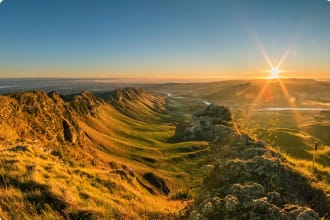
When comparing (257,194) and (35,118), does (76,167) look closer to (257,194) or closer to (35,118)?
(257,194)

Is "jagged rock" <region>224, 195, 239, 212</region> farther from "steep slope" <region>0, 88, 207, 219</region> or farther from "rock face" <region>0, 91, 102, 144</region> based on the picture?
"rock face" <region>0, 91, 102, 144</region>

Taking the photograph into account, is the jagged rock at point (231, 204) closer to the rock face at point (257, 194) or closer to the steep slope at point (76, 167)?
the rock face at point (257, 194)

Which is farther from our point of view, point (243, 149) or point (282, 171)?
point (243, 149)

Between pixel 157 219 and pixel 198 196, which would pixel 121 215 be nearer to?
pixel 157 219

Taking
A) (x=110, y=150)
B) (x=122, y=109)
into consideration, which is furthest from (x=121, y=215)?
(x=122, y=109)

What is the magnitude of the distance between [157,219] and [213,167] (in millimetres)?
3403

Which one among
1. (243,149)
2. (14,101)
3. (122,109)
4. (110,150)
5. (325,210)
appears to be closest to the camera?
(325,210)

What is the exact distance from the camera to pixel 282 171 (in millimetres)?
12375

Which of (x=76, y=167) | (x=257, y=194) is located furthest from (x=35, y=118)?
(x=257, y=194)

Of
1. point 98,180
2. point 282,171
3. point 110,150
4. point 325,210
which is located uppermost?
point 282,171

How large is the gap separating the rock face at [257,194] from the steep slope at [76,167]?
2196 mm

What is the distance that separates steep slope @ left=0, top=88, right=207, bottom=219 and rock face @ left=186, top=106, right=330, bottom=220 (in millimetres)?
2196

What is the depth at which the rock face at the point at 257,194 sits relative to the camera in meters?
9.17

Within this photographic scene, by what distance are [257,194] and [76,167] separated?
1413cm
